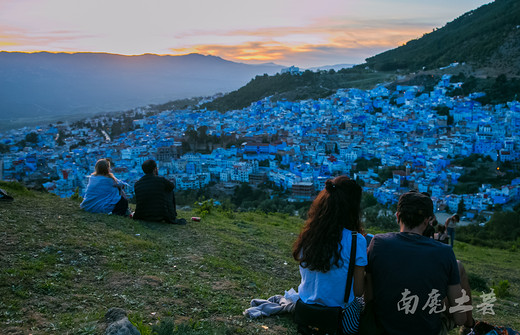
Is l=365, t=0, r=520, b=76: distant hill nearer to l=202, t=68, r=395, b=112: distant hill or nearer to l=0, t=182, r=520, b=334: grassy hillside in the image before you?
l=202, t=68, r=395, b=112: distant hill

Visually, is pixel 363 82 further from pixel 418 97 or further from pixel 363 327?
pixel 363 327

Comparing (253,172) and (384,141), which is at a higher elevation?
(384,141)

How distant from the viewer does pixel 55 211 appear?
5.67 meters

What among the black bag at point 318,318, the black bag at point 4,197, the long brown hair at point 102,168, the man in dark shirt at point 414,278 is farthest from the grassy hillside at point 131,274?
the man in dark shirt at point 414,278

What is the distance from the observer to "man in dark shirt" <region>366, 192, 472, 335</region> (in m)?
2.33

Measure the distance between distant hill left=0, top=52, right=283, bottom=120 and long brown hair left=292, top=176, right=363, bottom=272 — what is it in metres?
81.9

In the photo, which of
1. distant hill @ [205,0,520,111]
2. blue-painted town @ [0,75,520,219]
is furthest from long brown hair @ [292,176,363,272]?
distant hill @ [205,0,520,111]

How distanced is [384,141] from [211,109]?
37254 mm

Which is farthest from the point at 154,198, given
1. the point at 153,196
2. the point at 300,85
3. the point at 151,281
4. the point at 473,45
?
the point at 300,85

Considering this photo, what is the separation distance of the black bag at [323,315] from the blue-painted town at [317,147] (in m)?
21.5

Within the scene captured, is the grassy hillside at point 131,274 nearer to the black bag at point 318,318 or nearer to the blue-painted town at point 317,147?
the black bag at point 318,318

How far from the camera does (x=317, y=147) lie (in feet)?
134

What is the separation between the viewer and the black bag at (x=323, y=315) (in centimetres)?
243

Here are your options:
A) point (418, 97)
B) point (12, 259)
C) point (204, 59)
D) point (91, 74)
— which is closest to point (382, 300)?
point (12, 259)
